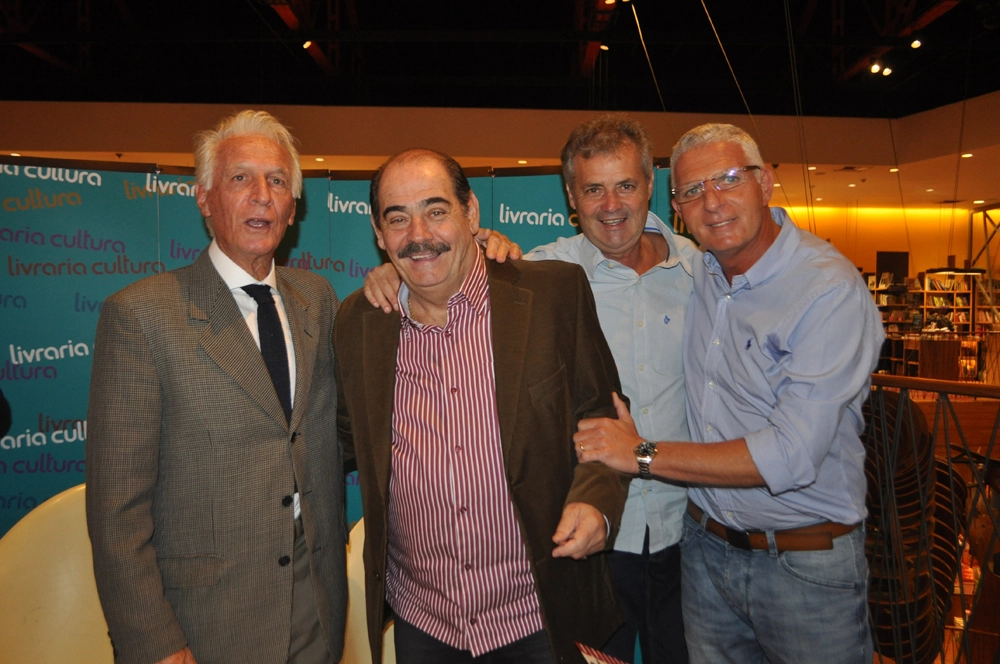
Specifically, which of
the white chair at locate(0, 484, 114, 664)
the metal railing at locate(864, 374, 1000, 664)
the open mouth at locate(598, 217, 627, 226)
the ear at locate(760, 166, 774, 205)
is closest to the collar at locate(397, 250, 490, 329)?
the open mouth at locate(598, 217, 627, 226)

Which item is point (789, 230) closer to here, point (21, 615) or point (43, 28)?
point (21, 615)

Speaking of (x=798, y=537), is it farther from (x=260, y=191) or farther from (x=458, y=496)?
(x=260, y=191)

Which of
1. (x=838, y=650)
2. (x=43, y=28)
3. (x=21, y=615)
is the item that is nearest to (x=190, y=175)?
(x=21, y=615)

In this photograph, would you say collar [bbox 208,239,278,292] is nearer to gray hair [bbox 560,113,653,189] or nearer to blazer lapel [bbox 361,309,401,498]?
blazer lapel [bbox 361,309,401,498]

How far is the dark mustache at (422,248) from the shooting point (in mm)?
1762

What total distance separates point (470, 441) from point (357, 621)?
118 cm

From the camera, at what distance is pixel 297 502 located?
1.78 meters

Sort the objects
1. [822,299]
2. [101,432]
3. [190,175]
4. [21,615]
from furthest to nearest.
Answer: [190,175] → [21,615] → [822,299] → [101,432]

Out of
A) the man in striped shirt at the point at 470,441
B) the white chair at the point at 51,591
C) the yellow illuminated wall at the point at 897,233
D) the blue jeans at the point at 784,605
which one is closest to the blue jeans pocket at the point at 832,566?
the blue jeans at the point at 784,605

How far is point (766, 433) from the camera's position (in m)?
1.74

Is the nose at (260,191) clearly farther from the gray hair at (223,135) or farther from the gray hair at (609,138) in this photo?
the gray hair at (609,138)

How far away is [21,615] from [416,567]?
163 cm

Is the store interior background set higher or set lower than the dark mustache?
higher

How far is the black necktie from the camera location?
1.77m
